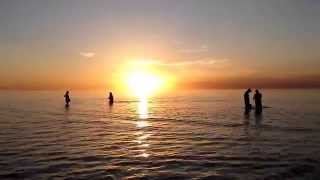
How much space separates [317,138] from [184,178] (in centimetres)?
1269

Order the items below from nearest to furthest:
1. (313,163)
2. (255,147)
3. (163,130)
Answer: (313,163), (255,147), (163,130)

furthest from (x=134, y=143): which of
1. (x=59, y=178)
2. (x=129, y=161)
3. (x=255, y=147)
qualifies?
A: (x=59, y=178)

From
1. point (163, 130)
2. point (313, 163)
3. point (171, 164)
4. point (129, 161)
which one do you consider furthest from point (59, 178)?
point (163, 130)

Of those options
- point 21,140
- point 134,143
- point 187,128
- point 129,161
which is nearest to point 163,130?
point 187,128

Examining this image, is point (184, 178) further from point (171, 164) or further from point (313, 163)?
point (313, 163)

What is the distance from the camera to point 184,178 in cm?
1312

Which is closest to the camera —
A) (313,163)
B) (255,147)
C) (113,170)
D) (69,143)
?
(113,170)

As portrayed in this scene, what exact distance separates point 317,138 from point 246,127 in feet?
23.0

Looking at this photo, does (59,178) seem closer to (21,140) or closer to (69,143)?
(69,143)

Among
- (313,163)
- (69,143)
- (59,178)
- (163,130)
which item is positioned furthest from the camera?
(163,130)

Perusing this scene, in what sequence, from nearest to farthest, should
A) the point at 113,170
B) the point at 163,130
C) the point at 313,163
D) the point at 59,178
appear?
the point at 59,178 < the point at 113,170 < the point at 313,163 < the point at 163,130

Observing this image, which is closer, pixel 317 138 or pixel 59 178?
pixel 59 178

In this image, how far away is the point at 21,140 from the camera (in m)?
22.7

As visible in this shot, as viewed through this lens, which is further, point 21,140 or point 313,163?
point 21,140
